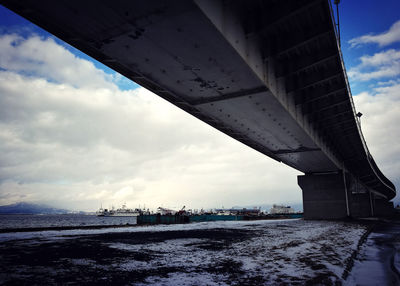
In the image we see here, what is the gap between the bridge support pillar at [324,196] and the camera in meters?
39.0

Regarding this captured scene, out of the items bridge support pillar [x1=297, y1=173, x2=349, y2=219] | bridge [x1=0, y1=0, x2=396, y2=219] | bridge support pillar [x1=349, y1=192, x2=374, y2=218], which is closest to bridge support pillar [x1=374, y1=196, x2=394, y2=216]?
bridge support pillar [x1=349, y1=192, x2=374, y2=218]

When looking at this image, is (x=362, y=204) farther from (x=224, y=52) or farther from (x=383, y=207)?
(x=224, y=52)

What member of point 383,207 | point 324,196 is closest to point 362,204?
point 383,207

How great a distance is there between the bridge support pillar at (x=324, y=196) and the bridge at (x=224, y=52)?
2153 cm

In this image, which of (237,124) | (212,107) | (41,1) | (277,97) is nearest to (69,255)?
(41,1)

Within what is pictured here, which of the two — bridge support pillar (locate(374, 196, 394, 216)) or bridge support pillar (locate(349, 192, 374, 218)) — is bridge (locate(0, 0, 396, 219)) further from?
bridge support pillar (locate(374, 196, 394, 216))

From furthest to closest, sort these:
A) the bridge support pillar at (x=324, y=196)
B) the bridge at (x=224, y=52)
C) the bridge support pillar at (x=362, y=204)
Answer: the bridge support pillar at (x=362, y=204) → the bridge support pillar at (x=324, y=196) → the bridge at (x=224, y=52)

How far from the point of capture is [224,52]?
31.9 ft

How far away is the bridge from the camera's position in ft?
26.1

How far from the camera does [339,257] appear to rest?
8.36 meters

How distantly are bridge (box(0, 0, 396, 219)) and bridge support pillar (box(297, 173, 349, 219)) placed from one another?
70.6 ft

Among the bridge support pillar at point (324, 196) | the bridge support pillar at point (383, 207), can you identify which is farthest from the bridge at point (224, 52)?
the bridge support pillar at point (383, 207)

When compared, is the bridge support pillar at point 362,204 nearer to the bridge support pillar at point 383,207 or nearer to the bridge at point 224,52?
the bridge support pillar at point 383,207

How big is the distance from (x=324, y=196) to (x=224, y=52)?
38.5m
